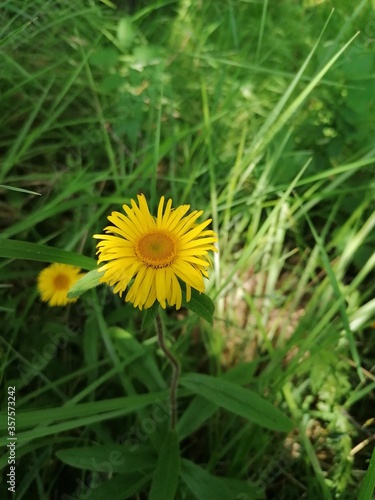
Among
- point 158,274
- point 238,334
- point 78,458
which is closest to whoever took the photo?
point 158,274

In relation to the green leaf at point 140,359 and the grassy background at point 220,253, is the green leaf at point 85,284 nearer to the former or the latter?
the grassy background at point 220,253

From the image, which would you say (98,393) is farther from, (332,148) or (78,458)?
(332,148)

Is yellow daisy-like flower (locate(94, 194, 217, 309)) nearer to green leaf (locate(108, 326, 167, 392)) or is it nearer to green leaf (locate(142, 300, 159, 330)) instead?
green leaf (locate(142, 300, 159, 330))

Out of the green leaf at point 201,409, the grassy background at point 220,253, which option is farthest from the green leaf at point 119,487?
the green leaf at point 201,409

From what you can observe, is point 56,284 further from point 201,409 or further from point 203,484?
point 203,484

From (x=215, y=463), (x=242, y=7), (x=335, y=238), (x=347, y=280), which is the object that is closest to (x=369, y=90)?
(x=335, y=238)

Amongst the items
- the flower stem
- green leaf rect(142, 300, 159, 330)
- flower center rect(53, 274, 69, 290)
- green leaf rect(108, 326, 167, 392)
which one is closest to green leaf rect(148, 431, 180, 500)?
the flower stem
